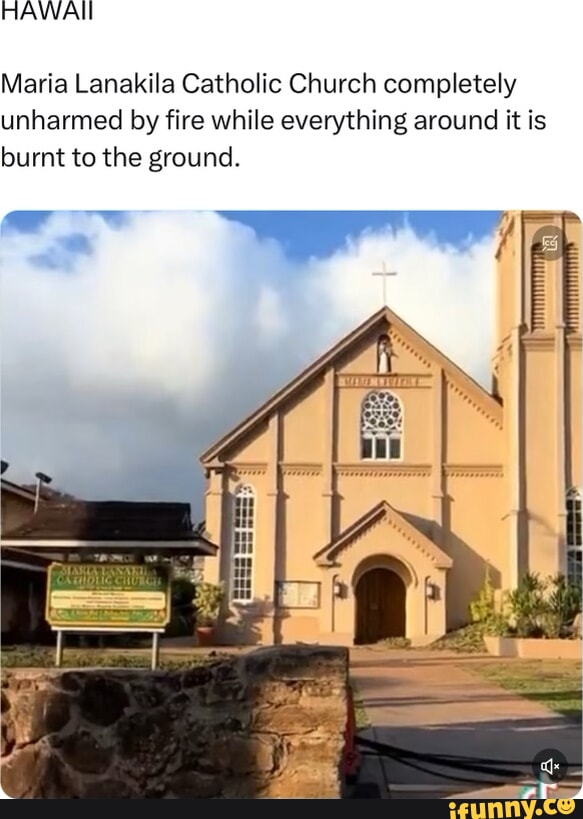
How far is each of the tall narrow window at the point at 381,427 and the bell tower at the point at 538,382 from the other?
68 centimetres

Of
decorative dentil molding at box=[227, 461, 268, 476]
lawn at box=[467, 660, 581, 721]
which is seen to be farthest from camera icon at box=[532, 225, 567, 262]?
decorative dentil molding at box=[227, 461, 268, 476]

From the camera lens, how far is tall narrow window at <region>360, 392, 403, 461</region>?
6513mm

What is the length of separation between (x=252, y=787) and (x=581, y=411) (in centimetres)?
178

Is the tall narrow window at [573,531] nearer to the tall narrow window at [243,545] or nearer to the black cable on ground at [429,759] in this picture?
the black cable on ground at [429,759]

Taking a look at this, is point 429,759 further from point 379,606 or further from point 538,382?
point 379,606

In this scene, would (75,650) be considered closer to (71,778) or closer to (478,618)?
(71,778)

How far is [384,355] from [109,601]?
2814 mm

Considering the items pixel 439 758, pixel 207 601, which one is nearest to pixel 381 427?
pixel 207 601

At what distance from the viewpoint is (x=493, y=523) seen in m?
7.23

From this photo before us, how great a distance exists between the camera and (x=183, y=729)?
3598 mm

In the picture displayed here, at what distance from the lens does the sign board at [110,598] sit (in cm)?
400

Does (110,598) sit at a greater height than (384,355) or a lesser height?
lesser

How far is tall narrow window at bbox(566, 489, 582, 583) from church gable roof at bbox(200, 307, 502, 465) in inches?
28.3

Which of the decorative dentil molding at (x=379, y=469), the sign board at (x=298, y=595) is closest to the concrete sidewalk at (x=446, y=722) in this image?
the sign board at (x=298, y=595)
